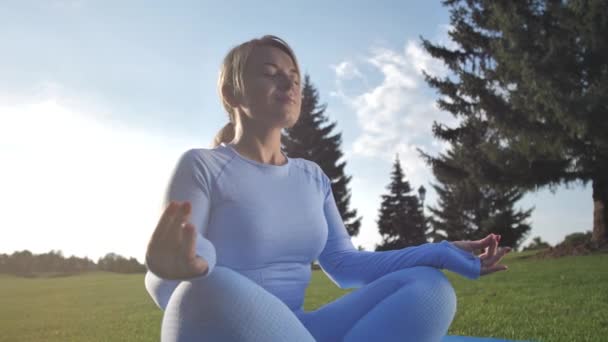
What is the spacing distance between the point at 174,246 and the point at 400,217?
28.4 m

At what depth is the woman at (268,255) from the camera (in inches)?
50.9

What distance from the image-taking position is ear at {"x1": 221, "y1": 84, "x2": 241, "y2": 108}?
1808 mm

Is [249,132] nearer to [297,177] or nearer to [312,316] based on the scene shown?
[297,177]

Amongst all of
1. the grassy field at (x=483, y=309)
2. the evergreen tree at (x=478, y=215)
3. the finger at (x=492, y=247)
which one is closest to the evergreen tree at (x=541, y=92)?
the grassy field at (x=483, y=309)

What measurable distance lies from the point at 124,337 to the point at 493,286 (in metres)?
6.15

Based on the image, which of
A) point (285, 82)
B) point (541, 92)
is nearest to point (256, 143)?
point (285, 82)

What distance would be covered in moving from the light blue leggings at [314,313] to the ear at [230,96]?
71cm

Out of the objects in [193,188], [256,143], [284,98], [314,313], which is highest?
[284,98]

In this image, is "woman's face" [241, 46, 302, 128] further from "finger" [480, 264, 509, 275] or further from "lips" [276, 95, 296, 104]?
"finger" [480, 264, 509, 275]

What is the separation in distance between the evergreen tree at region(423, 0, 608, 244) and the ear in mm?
12483

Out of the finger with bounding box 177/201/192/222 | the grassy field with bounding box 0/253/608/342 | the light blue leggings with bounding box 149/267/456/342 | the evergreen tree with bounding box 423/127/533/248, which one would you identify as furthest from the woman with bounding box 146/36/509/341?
the evergreen tree with bounding box 423/127/533/248

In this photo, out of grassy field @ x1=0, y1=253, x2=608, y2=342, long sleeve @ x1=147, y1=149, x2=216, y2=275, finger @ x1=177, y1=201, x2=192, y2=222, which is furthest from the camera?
grassy field @ x1=0, y1=253, x2=608, y2=342

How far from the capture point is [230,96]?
1.83 meters

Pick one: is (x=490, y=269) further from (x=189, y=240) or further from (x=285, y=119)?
(x=189, y=240)
